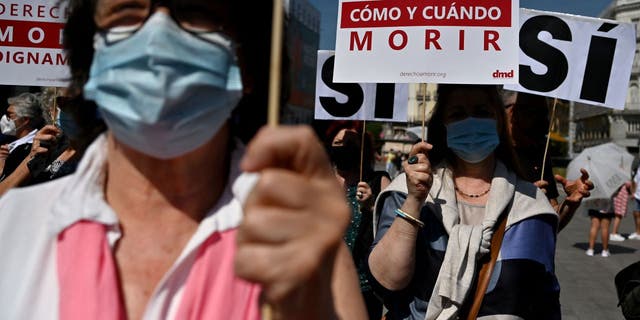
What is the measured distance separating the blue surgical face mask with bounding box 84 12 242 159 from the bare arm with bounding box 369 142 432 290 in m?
1.41

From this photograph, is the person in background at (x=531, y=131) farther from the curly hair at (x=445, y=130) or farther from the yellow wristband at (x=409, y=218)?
the yellow wristband at (x=409, y=218)

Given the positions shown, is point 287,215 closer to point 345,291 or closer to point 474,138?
point 345,291

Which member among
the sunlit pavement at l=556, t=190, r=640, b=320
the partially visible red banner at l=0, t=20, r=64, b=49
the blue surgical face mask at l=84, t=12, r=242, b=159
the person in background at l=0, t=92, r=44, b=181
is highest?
the partially visible red banner at l=0, t=20, r=64, b=49

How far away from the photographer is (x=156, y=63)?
1.39m

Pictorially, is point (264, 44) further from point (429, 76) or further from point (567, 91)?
point (567, 91)

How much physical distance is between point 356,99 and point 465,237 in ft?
8.54

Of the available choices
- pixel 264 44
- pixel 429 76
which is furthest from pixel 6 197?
pixel 429 76

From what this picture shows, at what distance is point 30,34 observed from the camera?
4223mm

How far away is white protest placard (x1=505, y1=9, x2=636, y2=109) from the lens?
4051mm

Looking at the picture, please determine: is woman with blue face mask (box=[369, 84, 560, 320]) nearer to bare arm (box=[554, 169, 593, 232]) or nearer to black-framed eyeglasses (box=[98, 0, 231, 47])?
bare arm (box=[554, 169, 593, 232])

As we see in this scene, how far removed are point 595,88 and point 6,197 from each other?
365cm

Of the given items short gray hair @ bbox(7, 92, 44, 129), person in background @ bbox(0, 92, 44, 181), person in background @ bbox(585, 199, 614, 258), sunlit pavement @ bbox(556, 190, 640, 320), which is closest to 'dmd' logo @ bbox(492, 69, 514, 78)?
person in background @ bbox(0, 92, 44, 181)

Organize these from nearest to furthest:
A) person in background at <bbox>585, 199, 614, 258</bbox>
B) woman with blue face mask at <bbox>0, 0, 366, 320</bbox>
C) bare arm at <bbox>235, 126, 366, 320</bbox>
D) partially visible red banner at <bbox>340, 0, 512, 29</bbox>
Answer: bare arm at <bbox>235, 126, 366, 320</bbox>, woman with blue face mask at <bbox>0, 0, 366, 320</bbox>, partially visible red banner at <bbox>340, 0, 512, 29</bbox>, person in background at <bbox>585, 199, 614, 258</bbox>

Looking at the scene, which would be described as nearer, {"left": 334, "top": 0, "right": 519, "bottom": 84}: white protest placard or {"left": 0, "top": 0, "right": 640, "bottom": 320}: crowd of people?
{"left": 0, "top": 0, "right": 640, "bottom": 320}: crowd of people
